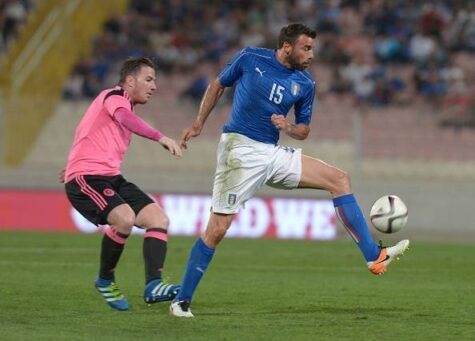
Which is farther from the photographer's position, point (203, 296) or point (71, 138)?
point (71, 138)

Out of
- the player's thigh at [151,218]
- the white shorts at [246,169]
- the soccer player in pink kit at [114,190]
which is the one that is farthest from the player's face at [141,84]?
the player's thigh at [151,218]

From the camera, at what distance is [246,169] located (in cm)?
899

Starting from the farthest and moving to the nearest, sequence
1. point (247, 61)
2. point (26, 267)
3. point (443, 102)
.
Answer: point (443, 102) → point (26, 267) → point (247, 61)

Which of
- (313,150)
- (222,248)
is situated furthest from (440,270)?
(313,150)

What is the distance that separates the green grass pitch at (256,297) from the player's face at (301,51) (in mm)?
1994

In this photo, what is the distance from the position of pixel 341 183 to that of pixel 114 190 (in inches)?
73.0

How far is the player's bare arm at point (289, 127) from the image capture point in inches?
342

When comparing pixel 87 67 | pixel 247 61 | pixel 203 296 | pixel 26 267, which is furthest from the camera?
pixel 87 67

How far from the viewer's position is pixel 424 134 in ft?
69.4

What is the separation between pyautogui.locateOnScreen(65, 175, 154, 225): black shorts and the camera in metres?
9.24

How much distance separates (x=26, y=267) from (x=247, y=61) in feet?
16.5

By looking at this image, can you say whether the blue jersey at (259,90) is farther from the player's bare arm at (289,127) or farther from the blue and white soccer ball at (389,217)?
the blue and white soccer ball at (389,217)

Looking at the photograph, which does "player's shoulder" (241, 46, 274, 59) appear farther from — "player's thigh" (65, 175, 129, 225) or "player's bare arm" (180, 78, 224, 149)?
"player's thigh" (65, 175, 129, 225)

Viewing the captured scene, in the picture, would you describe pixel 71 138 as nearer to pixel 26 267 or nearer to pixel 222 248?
pixel 222 248
